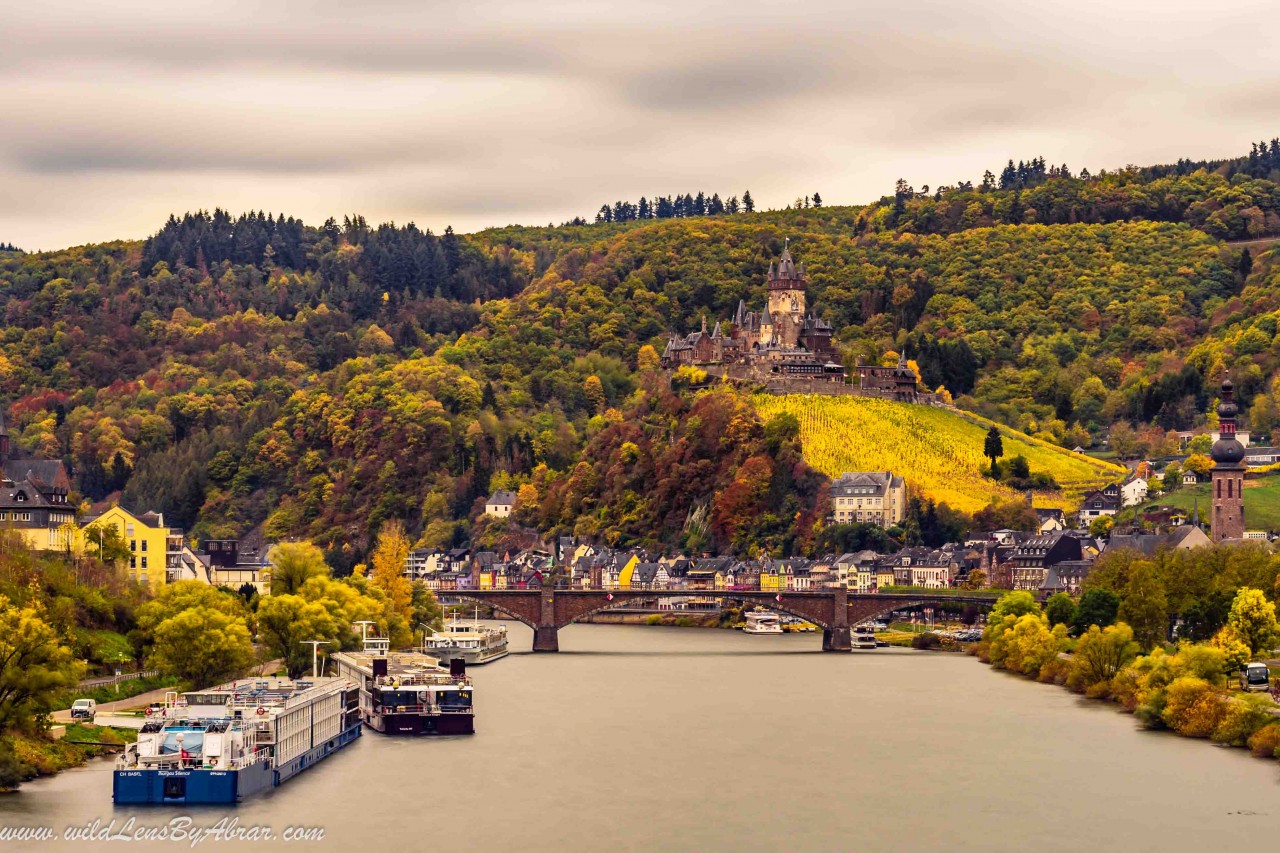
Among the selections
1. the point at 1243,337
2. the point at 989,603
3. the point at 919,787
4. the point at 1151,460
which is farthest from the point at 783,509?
the point at 919,787

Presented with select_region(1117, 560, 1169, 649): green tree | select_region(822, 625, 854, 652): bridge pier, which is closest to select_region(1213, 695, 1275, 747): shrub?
select_region(1117, 560, 1169, 649): green tree

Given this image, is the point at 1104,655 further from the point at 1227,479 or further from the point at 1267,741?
the point at 1227,479

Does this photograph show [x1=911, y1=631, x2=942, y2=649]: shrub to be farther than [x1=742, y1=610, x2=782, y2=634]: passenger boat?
No

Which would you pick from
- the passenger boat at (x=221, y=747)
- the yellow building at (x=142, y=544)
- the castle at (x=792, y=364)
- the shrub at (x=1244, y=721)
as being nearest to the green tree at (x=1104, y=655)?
the shrub at (x=1244, y=721)

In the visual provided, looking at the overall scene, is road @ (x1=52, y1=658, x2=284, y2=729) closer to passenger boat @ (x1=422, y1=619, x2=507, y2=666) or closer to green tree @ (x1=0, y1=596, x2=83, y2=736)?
green tree @ (x1=0, y1=596, x2=83, y2=736)

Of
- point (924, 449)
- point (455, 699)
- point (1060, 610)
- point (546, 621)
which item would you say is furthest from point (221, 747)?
point (924, 449)

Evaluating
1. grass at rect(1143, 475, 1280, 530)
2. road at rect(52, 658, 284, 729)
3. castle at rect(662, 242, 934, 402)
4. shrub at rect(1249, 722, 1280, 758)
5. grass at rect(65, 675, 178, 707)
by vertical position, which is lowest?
shrub at rect(1249, 722, 1280, 758)
